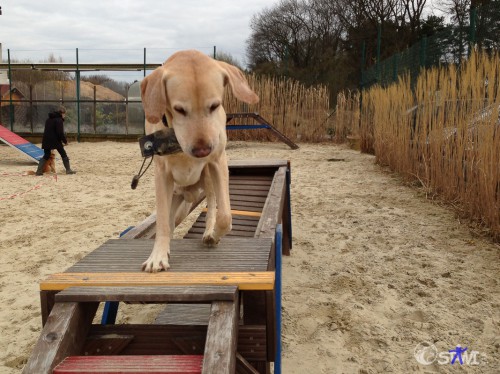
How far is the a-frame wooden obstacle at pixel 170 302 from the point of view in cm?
174

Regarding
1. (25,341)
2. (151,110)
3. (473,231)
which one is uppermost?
(151,110)

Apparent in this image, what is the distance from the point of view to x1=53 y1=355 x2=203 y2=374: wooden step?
1.69m

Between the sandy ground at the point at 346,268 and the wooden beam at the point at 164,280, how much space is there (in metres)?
0.85

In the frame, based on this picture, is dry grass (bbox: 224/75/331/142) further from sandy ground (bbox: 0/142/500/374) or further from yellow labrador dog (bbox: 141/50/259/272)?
yellow labrador dog (bbox: 141/50/259/272)

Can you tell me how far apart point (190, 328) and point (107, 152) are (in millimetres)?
12038

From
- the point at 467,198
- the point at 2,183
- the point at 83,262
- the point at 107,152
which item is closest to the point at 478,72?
the point at 467,198

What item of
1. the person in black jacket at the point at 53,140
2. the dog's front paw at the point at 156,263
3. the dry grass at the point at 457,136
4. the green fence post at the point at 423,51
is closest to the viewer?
the dog's front paw at the point at 156,263

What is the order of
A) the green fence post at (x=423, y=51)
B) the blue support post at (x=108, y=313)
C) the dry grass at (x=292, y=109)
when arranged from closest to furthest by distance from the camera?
the blue support post at (x=108, y=313) → the green fence post at (x=423, y=51) → the dry grass at (x=292, y=109)

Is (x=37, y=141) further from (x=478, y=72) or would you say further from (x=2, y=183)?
(x=478, y=72)

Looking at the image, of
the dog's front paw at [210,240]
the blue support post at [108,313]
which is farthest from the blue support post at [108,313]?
the dog's front paw at [210,240]

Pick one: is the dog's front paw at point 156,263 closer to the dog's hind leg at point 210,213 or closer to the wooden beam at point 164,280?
the wooden beam at point 164,280

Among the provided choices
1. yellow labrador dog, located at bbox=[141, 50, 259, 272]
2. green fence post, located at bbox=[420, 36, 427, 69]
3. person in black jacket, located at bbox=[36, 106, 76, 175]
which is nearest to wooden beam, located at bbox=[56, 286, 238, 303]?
yellow labrador dog, located at bbox=[141, 50, 259, 272]

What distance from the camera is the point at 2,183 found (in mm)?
8367

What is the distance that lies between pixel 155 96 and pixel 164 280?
0.84 metres
